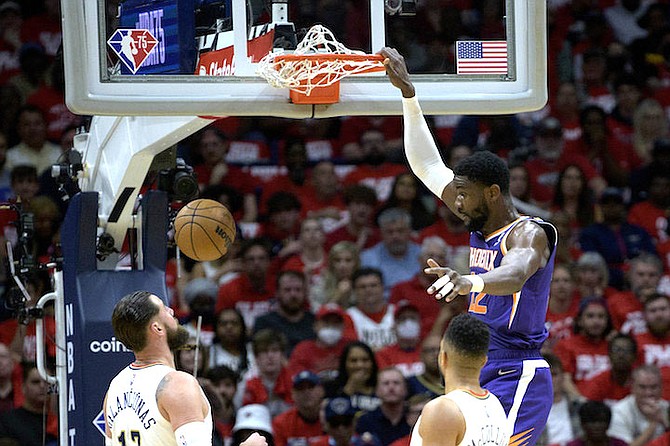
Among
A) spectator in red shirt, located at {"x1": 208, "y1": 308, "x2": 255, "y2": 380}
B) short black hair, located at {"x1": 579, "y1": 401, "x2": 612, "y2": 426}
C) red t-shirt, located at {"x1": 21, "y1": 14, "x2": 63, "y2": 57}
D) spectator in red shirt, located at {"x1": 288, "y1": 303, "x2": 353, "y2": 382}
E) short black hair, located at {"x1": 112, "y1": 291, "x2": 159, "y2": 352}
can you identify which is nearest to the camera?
short black hair, located at {"x1": 112, "y1": 291, "x2": 159, "y2": 352}

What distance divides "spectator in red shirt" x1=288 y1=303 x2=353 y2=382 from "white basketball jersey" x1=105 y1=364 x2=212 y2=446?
4.50 meters

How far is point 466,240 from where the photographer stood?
38.2 ft

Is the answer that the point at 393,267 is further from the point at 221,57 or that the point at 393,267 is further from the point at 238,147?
the point at 221,57

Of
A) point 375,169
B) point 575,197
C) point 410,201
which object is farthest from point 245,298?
point 575,197

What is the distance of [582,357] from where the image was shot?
1060cm

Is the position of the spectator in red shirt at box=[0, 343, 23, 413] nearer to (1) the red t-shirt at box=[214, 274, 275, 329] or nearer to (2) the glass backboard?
(1) the red t-shirt at box=[214, 274, 275, 329]

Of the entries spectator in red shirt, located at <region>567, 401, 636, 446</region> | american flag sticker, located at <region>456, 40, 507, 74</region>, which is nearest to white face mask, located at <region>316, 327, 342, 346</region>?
spectator in red shirt, located at <region>567, 401, 636, 446</region>

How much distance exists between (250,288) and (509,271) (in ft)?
17.5

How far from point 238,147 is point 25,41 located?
2.54 m

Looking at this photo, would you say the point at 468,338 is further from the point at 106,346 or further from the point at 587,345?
the point at 587,345

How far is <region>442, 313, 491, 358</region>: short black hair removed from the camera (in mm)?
5410

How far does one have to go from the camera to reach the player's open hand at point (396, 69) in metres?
6.48

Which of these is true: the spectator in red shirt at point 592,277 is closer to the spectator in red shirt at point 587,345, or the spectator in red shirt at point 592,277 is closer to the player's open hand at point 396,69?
the spectator in red shirt at point 587,345

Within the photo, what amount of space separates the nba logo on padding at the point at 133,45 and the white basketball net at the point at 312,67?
58cm
